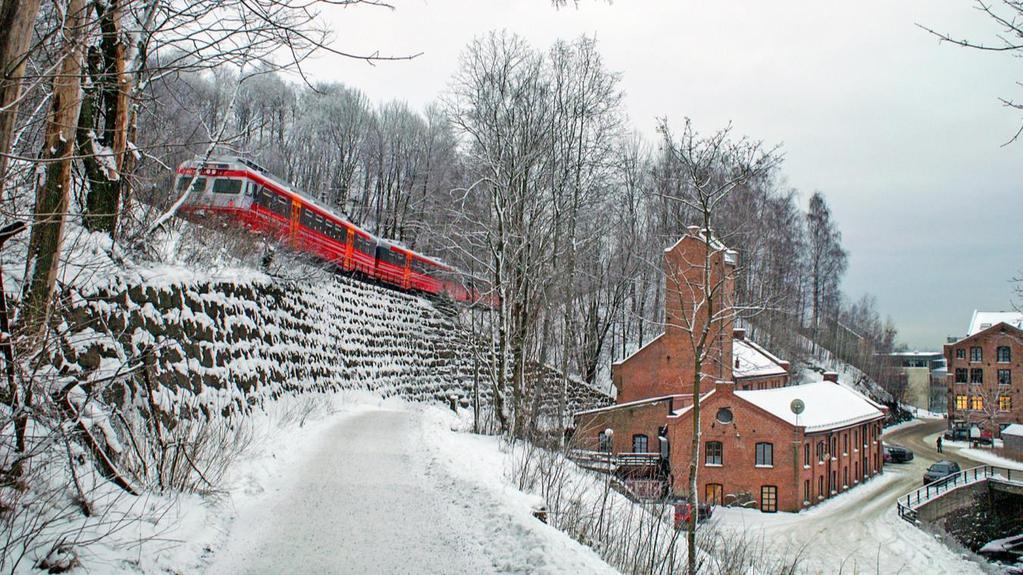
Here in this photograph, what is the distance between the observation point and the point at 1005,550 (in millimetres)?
23766

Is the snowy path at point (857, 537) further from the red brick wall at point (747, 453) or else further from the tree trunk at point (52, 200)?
the tree trunk at point (52, 200)

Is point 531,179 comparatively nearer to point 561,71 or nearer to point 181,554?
point 561,71

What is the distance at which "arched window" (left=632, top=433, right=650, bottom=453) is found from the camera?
26.1 m

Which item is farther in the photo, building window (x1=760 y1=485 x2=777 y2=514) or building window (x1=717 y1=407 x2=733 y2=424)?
building window (x1=717 y1=407 x2=733 y2=424)

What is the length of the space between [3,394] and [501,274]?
11.5 m

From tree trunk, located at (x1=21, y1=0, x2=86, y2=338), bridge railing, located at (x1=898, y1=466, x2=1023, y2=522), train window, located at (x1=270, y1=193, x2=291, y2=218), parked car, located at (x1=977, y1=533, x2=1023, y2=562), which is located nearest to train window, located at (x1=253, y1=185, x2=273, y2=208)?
train window, located at (x1=270, y1=193, x2=291, y2=218)

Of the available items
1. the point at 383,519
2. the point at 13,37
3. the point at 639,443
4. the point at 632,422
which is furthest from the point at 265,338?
the point at 639,443

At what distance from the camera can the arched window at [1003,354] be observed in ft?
151

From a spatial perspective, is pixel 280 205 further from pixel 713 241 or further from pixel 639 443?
pixel 639 443

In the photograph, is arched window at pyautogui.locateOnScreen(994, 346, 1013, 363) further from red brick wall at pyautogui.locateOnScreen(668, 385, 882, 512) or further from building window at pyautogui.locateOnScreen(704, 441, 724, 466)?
building window at pyautogui.locateOnScreen(704, 441, 724, 466)

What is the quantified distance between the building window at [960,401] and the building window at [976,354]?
3103 millimetres

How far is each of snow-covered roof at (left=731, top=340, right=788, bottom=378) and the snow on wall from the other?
8.43 metres

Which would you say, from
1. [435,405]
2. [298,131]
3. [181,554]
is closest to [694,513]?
[181,554]

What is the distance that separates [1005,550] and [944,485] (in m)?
3.63
